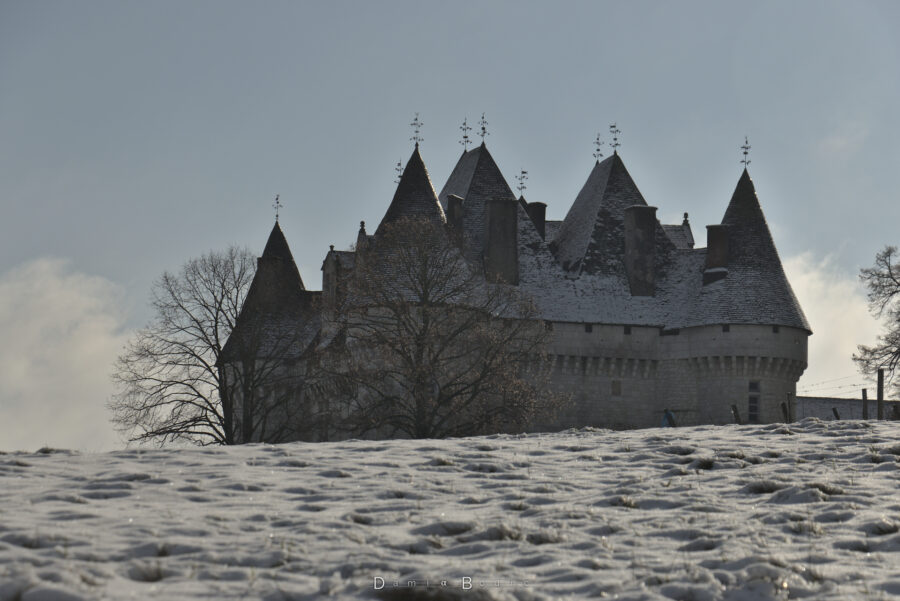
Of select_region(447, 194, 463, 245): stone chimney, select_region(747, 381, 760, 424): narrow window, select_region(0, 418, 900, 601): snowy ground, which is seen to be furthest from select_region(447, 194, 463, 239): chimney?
select_region(0, 418, 900, 601): snowy ground

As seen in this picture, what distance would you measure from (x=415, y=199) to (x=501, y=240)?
4114 mm

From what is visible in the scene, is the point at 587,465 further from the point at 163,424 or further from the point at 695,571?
the point at 163,424

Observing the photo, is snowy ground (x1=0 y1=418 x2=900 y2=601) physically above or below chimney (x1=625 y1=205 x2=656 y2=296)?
below

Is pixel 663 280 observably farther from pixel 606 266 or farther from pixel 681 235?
pixel 681 235

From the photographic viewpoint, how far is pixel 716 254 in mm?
44156

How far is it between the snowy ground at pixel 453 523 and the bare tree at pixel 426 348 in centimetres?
1413

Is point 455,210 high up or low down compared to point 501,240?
up

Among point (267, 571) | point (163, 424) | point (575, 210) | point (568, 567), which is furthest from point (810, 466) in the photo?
point (575, 210)

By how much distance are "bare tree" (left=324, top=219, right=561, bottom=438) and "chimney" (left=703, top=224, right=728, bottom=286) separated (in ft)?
39.3

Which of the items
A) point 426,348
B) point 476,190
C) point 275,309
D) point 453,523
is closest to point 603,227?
point 476,190

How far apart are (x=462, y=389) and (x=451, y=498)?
699 inches

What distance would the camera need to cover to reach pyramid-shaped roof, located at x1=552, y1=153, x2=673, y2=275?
45062 mm

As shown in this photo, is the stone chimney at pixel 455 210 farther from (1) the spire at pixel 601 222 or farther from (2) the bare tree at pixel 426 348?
(2) the bare tree at pixel 426 348

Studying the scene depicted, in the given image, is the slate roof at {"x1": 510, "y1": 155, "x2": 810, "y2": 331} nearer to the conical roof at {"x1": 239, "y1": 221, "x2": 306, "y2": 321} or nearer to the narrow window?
the narrow window
